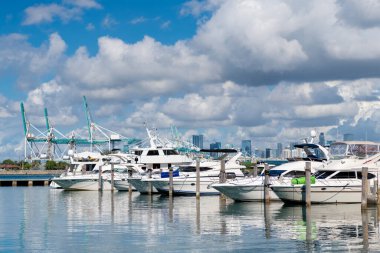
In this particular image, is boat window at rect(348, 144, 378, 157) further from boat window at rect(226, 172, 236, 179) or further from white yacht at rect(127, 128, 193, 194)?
white yacht at rect(127, 128, 193, 194)

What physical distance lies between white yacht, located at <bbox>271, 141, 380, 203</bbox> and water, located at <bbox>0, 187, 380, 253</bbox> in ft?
2.70

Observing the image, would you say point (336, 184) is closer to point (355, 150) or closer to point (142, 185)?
point (355, 150)

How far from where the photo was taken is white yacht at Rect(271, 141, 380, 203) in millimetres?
44938

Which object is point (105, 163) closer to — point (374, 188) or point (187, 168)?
point (187, 168)

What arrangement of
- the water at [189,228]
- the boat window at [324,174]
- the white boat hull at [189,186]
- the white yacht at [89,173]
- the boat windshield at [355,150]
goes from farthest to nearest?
the white yacht at [89,173] < the white boat hull at [189,186] < the boat windshield at [355,150] < the boat window at [324,174] < the water at [189,228]

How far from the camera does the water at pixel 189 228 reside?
91.3 ft

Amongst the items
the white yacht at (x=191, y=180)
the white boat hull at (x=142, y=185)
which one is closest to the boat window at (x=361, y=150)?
the white yacht at (x=191, y=180)

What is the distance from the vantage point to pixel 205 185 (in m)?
59.4

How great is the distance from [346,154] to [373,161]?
178 inches

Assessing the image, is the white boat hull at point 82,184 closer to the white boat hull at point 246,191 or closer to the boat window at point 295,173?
the white boat hull at point 246,191

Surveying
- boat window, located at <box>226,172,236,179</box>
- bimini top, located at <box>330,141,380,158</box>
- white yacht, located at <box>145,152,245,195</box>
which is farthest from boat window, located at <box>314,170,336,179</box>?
boat window, located at <box>226,172,236,179</box>

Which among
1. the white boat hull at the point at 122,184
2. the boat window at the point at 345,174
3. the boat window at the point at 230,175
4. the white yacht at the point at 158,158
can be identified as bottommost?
the white boat hull at the point at 122,184

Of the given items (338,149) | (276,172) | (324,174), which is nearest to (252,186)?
(276,172)

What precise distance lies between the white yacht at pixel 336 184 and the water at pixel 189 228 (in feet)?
2.70
